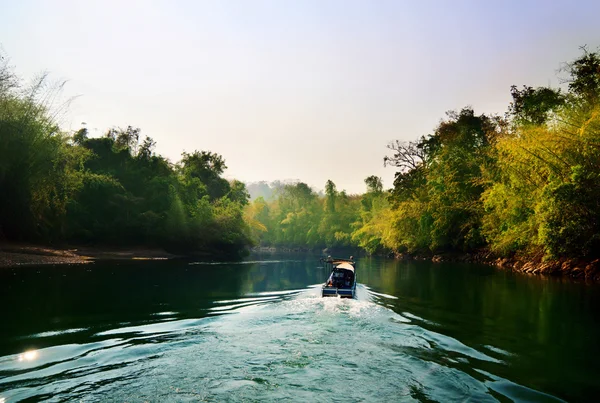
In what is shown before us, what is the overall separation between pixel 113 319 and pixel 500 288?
18.3m

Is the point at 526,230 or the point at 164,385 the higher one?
the point at 526,230

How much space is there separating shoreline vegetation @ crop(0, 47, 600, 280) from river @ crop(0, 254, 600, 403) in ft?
35.2

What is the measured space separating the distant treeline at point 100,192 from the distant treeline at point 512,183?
25.2 m

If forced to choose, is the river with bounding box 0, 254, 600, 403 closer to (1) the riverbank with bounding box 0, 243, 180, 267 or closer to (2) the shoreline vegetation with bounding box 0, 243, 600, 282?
(2) the shoreline vegetation with bounding box 0, 243, 600, 282

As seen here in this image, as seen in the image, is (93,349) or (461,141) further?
(461,141)

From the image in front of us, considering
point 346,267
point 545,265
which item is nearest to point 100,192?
point 346,267

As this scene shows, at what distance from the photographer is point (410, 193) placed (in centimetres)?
5488

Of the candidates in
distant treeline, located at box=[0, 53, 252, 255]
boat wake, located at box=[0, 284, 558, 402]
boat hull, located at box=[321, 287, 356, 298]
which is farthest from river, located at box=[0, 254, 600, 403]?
distant treeline, located at box=[0, 53, 252, 255]

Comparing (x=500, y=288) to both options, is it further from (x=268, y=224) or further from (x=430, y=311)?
(x=268, y=224)

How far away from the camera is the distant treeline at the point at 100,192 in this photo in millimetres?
30219

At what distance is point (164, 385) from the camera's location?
694cm

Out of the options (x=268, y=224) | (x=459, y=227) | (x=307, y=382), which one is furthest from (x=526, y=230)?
(x=268, y=224)

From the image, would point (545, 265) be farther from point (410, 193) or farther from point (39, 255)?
point (39, 255)

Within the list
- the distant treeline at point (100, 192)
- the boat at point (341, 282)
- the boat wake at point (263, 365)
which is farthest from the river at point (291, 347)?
the distant treeline at point (100, 192)
